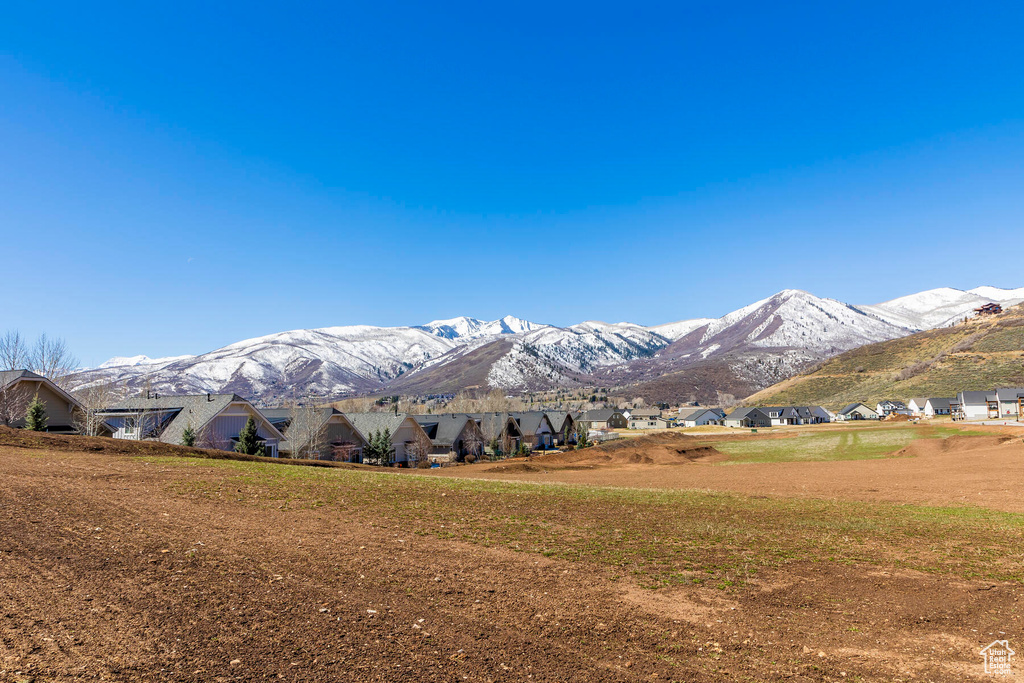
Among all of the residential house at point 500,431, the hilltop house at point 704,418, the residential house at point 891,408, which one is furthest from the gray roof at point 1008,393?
the residential house at point 500,431

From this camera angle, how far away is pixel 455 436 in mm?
75500

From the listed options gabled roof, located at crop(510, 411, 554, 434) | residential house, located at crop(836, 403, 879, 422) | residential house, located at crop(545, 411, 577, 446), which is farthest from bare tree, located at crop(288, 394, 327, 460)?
residential house, located at crop(836, 403, 879, 422)

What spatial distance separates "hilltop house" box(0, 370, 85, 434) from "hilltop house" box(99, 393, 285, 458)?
188 inches

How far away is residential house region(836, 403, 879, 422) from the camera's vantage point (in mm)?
134625

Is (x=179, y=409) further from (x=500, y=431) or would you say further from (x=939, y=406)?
(x=939, y=406)

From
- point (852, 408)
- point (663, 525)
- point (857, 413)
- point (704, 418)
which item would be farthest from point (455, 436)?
point (852, 408)

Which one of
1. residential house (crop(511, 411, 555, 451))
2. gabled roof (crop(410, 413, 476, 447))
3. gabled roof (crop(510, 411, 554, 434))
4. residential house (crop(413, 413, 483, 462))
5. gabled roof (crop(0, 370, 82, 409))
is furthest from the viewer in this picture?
gabled roof (crop(510, 411, 554, 434))

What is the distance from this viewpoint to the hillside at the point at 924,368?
125812 mm

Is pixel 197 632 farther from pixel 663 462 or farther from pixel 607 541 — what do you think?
pixel 663 462

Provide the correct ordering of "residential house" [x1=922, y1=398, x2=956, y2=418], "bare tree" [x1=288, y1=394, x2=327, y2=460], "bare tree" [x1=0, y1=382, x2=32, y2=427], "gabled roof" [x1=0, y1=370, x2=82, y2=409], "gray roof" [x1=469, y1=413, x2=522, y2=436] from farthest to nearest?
"residential house" [x1=922, y1=398, x2=956, y2=418]
"gray roof" [x1=469, y1=413, x2=522, y2=436]
"bare tree" [x1=288, y1=394, x2=327, y2=460]
"gabled roof" [x1=0, y1=370, x2=82, y2=409]
"bare tree" [x1=0, y1=382, x2=32, y2=427]

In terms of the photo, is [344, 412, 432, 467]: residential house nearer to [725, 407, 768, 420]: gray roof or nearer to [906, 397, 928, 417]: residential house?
[725, 407, 768, 420]: gray roof

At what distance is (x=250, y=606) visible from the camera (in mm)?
8383

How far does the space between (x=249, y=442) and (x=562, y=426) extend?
70468 millimetres

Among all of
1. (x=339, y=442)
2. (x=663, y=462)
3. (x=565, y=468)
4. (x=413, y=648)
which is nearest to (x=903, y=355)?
(x=663, y=462)
